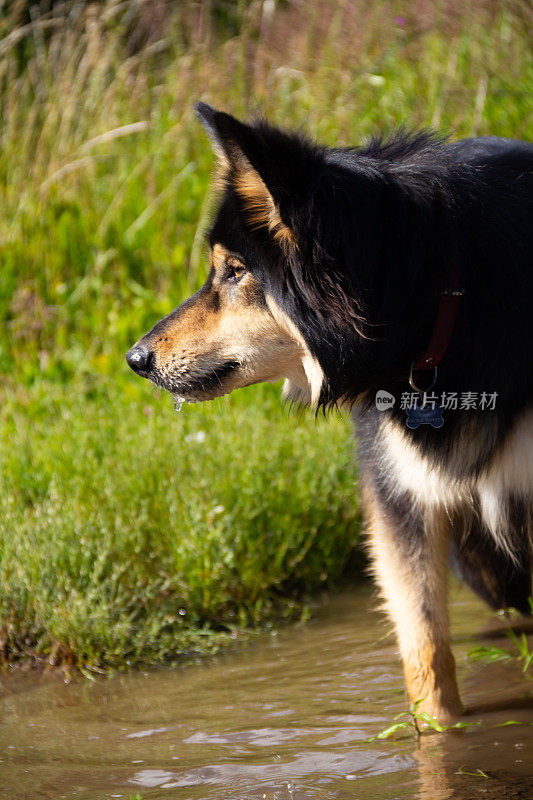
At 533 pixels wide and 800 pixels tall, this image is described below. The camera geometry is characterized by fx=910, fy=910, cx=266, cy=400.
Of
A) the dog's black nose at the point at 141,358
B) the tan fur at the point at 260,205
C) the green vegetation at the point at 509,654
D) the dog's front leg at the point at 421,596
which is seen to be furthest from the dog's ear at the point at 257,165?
the green vegetation at the point at 509,654

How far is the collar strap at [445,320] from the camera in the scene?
8.01ft

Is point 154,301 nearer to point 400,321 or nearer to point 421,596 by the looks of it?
point 421,596

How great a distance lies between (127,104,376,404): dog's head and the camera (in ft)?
7.64

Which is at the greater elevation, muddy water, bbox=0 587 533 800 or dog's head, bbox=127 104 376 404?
dog's head, bbox=127 104 376 404

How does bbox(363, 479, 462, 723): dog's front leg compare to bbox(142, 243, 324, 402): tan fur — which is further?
bbox(363, 479, 462, 723): dog's front leg

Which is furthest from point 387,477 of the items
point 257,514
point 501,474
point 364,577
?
point 364,577

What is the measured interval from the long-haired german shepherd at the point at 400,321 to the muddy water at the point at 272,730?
10.0 inches

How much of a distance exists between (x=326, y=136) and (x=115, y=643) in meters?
4.20

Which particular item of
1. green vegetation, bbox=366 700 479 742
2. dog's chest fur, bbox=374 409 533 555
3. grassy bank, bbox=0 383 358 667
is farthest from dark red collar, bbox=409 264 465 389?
grassy bank, bbox=0 383 358 667

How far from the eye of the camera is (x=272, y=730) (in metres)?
2.82

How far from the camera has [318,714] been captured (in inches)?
115

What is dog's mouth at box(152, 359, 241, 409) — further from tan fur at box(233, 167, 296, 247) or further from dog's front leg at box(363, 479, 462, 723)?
dog's front leg at box(363, 479, 462, 723)

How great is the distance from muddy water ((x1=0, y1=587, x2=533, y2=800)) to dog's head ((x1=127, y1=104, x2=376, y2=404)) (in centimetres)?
103

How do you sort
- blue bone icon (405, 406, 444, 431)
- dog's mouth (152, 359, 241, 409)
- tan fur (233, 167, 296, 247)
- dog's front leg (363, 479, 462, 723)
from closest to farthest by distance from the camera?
tan fur (233, 167, 296, 247), blue bone icon (405, 406, 444, 431), dog's mouth (152, 359, 241, 409), dog's front leg (363, 479, 462, 723)
